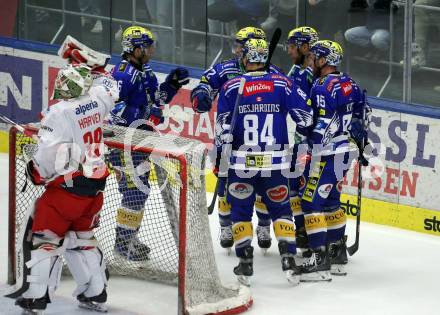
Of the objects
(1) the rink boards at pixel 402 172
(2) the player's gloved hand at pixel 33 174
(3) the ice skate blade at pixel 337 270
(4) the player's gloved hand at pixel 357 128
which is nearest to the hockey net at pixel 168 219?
(2) the player's gloved hand at pixel 33 174

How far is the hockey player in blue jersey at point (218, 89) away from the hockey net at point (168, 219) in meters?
0.53

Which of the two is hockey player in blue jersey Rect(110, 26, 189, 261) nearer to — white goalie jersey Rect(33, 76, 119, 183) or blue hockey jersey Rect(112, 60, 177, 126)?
blue hockey jersey Rect(112, 60, 177, 126)

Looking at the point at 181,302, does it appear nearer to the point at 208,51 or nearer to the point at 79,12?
the point at 208,51

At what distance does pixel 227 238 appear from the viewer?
8.62m

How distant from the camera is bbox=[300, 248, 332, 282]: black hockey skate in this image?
805cm

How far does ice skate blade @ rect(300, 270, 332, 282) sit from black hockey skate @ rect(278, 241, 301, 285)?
0.12m

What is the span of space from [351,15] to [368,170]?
1223mm

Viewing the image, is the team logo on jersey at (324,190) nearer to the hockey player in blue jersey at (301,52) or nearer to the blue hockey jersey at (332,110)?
the blue hockey jersey at (332,110)

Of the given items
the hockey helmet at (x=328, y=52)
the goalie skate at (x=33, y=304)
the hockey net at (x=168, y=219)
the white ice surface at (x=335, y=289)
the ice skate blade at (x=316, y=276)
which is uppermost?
the hockey helmet at (x=328, y=52)

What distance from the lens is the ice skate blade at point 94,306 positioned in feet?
24.1

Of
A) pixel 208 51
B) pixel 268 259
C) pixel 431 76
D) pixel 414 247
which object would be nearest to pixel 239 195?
pixel 268 259

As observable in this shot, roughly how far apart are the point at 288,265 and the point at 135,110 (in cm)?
144

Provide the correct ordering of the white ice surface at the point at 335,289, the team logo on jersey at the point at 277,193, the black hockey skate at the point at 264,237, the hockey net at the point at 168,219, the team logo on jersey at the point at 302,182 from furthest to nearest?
the black hockey skate at the point at 264,237 < the team logo on jersey at the point at 302,182 < the team logo on jersey at the point at 277,193 < the white ice surface at the point at 335,289 < the hockey net at the point at 168,219

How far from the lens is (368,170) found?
951cm
